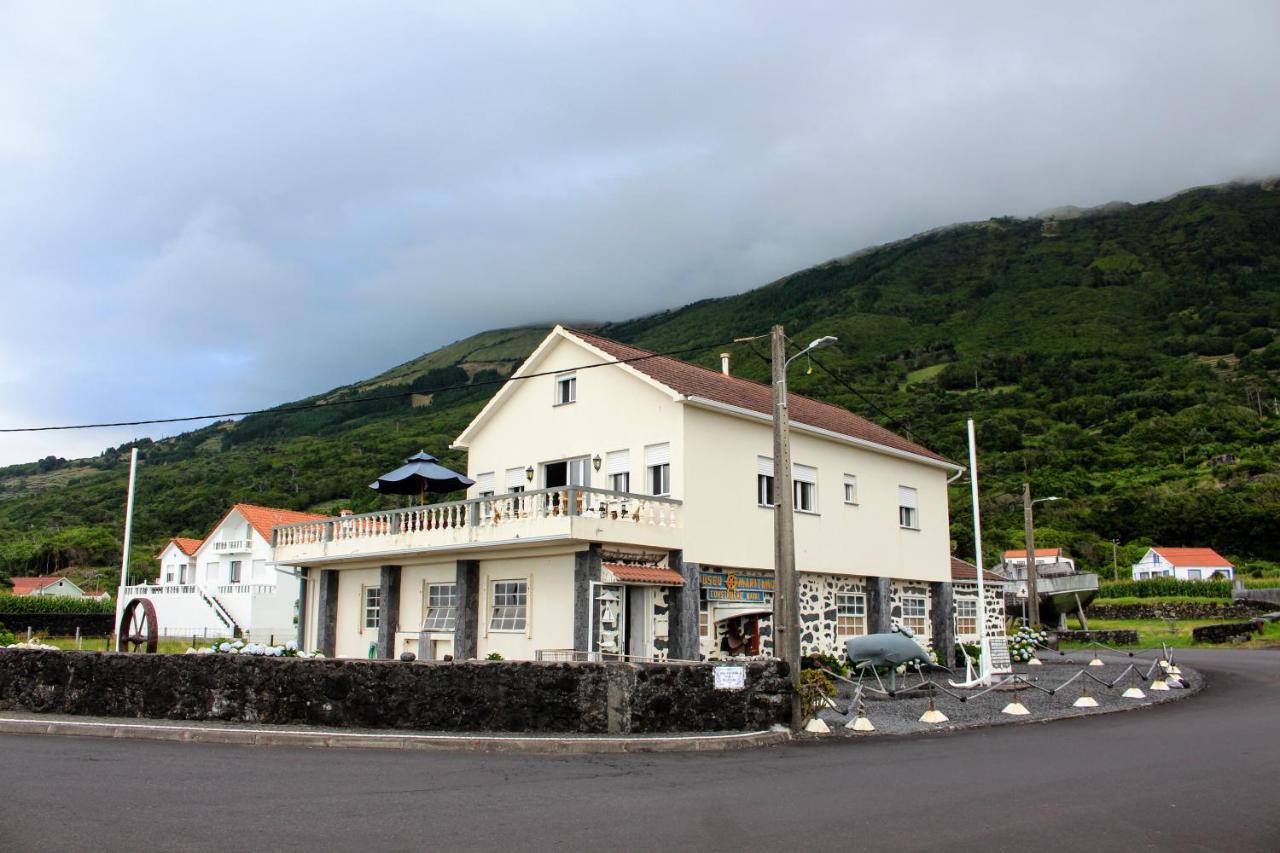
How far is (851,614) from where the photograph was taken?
27.8 metres

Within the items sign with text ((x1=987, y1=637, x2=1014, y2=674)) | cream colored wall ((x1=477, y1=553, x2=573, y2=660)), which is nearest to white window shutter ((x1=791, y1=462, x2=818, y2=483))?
sign with text ((x1=987, y1=637, x2=1014, y2=674))

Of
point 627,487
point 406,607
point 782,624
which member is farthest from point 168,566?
point 782,624

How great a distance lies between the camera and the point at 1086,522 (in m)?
75.8

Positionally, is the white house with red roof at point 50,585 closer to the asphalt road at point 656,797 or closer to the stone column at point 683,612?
the stone column at point 683,612

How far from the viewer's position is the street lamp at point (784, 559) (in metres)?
15.6

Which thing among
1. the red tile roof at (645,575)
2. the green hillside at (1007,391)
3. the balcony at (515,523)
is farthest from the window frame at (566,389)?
the green hillside at (1007,391)

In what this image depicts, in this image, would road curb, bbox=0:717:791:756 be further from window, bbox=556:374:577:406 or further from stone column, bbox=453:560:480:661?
window, bbox=556:374:577:406

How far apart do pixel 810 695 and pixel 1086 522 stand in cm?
6750

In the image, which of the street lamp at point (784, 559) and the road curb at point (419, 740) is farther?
the street lamp at point (784, 559)

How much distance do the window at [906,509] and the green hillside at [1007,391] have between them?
10158mm

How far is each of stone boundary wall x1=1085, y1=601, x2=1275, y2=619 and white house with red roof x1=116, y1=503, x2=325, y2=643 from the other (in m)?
44.7

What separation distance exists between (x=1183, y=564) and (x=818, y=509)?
189ft

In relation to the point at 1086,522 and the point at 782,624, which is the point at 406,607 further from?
the point at 1086,522

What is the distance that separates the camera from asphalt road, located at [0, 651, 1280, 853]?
791 cm
